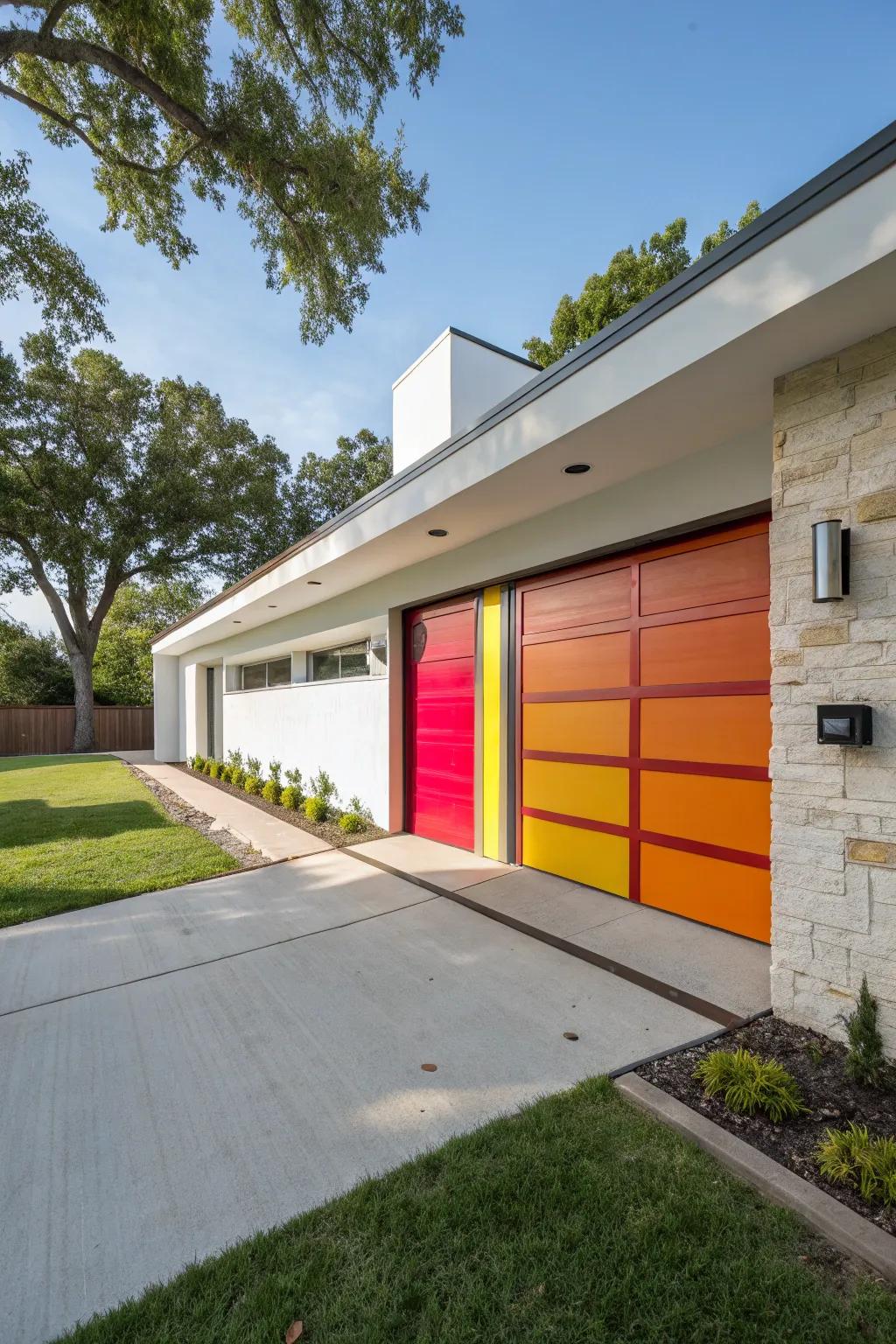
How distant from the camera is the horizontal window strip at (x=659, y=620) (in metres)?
3.56

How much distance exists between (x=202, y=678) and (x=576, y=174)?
12.5 m

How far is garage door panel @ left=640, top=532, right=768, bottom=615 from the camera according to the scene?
139 inches

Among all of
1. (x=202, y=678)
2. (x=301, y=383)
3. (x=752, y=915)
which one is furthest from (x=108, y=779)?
(x=752, y=915)

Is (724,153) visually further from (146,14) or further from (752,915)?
(752,915)

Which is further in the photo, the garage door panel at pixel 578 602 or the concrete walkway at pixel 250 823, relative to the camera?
the concrete walkway at pixel 250 823

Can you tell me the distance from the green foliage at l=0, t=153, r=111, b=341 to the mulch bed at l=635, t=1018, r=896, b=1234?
→ 9201 mm

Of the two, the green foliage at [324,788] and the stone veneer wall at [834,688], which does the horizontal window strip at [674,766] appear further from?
the green foliage at [324,788]

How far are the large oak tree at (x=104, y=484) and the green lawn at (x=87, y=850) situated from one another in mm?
10494

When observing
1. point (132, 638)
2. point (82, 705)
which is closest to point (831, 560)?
point (82, 705)

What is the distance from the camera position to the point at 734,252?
7.86 ft

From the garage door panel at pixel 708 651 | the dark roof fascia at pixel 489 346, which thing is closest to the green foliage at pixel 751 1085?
the garage door panel at pixel 708 651

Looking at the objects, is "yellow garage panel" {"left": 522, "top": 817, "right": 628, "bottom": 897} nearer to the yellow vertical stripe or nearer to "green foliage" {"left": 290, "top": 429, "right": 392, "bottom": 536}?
the yellow vertical stripe

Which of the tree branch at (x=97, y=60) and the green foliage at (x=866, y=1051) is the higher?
the tree branch at (x=97, y=60)

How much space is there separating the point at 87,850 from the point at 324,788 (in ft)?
8.99
